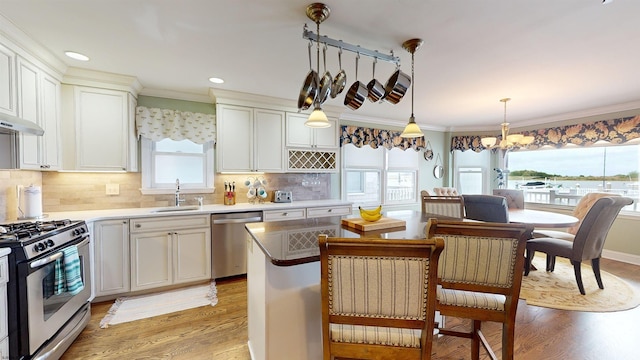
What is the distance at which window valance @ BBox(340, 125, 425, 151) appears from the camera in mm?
4562

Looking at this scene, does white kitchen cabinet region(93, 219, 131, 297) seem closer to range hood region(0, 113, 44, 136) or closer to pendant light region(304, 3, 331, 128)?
range hood region(0, 113, 44, 136)

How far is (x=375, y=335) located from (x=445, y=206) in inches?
87.1

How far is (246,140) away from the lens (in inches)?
140

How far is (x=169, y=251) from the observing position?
290 centimetres

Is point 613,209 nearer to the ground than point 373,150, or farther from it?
nearer to the ground

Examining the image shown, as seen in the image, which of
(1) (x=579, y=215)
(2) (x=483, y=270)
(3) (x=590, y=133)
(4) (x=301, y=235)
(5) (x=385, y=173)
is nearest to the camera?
(2) (x=483, y=270)

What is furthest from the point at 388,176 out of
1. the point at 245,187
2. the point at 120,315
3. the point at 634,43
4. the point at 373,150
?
the point at 120,315

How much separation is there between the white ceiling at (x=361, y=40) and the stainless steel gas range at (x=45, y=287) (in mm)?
1518

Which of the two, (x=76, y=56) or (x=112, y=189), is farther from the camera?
(x=112, y=189)

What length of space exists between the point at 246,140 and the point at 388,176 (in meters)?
2.88

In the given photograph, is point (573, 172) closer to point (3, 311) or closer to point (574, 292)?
point (574, 292)

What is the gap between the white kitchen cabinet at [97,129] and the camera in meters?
2.73

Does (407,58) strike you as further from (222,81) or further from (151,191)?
(151,191)

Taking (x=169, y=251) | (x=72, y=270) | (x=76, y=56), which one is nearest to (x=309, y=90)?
(x=72, y=270)
